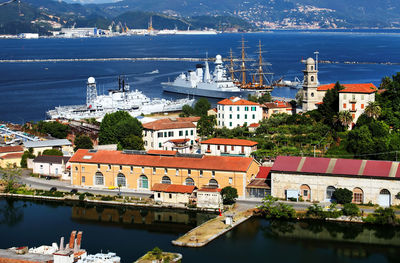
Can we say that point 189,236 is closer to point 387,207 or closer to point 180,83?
point 387,207

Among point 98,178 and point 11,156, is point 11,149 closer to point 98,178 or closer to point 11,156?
point 11,156

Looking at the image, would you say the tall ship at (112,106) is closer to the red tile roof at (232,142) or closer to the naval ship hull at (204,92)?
the naval ship hull at (204,92)

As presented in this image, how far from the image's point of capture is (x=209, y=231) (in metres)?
30.3

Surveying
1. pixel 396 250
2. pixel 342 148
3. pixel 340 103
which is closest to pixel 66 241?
pixel 396 250

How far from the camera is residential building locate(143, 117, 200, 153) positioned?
154 ft

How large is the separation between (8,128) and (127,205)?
28.5m

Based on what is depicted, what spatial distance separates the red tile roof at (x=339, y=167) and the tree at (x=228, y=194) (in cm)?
259

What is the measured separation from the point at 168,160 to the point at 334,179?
10.2 m

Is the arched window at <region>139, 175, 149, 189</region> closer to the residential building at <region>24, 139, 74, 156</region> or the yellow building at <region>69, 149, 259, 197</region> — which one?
the yellow building at <region>69, 149, 259, 197</region>

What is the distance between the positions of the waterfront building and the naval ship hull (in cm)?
4152

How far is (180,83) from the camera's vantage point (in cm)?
9319

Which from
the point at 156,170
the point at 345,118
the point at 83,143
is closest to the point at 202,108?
the point at 83,143

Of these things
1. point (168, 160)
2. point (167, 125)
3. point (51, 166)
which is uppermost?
point (167, 125)

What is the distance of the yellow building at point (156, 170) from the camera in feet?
118
